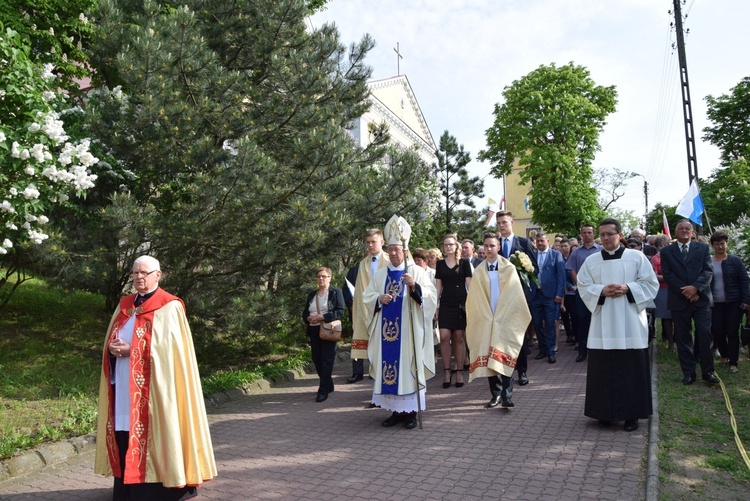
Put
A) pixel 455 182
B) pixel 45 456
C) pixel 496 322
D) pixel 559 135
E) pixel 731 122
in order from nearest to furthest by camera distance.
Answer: pixel 45 456 → pixel 496 322 → pixel 455 182 → pixel 559 135 → pixel 731 122

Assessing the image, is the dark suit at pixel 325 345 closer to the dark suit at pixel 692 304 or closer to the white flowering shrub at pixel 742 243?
the dark suit at pixel 692 304

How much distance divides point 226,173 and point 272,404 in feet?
10.7

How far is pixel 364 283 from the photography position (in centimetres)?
865

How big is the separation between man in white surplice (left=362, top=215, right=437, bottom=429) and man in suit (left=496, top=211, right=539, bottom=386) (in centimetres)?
185

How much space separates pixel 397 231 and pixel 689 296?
158 inches

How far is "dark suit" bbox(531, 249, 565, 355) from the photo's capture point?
32.5ft

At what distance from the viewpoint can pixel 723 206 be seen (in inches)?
1326

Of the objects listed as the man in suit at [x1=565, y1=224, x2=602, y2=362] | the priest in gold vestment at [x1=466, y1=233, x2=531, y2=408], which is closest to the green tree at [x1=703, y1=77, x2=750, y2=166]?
the man in suit at [x1=565, y1=224, x2=602, y2=362]

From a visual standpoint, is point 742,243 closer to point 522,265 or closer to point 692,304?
point 692,304

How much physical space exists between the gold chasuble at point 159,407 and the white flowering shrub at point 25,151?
183 cm

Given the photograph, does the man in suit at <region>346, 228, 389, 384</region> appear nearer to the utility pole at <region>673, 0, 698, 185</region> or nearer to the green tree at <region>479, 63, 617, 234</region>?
the utility pole at <region>673, 0, 698, 185</region>

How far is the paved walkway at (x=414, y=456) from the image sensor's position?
466cm

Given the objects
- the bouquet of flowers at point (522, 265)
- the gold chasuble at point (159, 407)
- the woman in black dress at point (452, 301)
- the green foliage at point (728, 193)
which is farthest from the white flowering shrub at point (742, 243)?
the green foliage at point (728, 193)

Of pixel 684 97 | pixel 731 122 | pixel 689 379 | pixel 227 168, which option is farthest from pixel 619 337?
pixel 731 122
